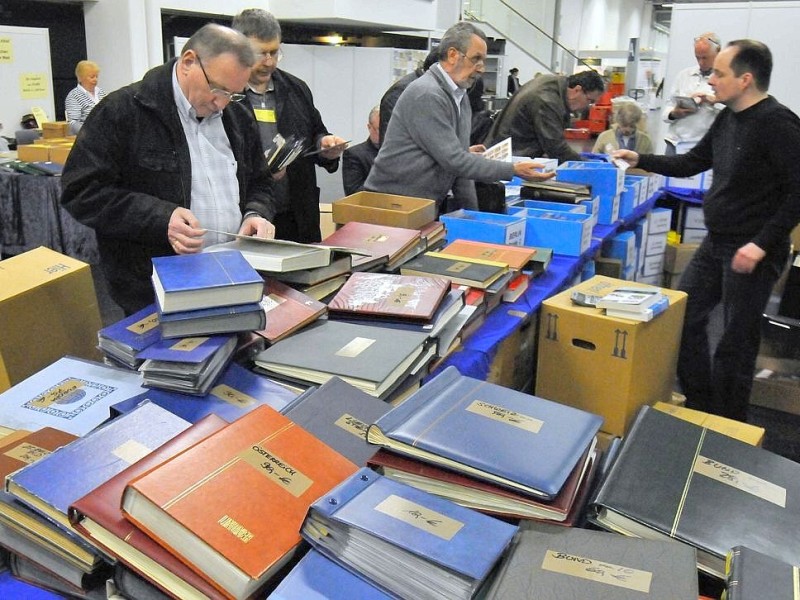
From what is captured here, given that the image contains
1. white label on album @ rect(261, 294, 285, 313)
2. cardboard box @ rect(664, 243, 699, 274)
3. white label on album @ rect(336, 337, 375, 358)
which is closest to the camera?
white label on album @ rect(336, 337, 375, 358)

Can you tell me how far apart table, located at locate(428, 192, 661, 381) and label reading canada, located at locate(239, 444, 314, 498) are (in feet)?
2.36

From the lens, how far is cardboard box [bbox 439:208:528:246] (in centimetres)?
260

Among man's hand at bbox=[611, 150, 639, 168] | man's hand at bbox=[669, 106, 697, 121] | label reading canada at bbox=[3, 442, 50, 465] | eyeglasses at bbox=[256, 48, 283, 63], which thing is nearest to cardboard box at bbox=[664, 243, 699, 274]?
man's hand at bbox=[669, 106, 697, 121]

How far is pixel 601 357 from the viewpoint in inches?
82.8

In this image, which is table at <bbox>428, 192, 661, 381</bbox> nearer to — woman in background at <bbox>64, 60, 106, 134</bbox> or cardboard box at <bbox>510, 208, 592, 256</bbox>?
cardboard box at <bbox>510, 208, 592, 256</bbox>

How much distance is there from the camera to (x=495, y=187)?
3219 millimetres

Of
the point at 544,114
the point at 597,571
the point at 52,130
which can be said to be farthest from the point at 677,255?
the point at 52,130

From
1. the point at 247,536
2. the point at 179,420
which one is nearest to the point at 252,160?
the point at 179,420

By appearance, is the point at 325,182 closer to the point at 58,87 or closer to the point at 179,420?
the point at 58,87

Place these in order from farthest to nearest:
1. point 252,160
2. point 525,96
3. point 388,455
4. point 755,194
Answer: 1. point 525,96
2. point 755,194
3. point 252,160
4. point 388,455

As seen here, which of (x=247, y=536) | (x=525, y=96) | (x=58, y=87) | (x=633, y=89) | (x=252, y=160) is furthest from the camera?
(x=633, y=89)

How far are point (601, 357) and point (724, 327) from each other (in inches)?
39.6

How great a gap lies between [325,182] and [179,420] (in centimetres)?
710

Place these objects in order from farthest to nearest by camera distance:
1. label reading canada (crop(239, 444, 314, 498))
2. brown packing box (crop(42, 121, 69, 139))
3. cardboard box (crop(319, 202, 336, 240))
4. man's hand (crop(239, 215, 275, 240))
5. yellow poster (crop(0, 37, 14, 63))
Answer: yellow poster (crop(0, 37, 14, 63)), brown packing box (crop(42, 121, 69, 139)), cardboard box (crop(319, 202, 336, 240)), man's hand (crop(239, 215, 275, 240)), label reading canada (crop(239, 444, 314, 498))
